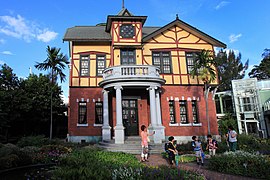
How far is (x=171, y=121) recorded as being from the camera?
1734cm

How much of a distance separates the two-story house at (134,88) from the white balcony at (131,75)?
710 mm

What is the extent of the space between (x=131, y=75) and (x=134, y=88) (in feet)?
6.51

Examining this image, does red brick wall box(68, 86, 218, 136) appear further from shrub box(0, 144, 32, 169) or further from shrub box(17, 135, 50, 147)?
shrub box(0, 144, 32, 169)

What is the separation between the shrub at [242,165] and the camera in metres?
7.18

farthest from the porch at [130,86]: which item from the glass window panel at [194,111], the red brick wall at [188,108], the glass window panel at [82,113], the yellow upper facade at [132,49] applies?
the glass window panel at [194,111]

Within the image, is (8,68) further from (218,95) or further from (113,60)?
(218,95)

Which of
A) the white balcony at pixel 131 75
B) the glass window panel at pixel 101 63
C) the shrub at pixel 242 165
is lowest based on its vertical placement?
the shrub at pixel 242 165

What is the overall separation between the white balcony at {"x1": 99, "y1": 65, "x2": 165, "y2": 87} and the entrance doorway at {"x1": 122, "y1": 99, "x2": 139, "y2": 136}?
294 centimetres

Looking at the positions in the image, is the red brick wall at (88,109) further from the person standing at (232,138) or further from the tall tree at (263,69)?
the tall tree at (263,69)

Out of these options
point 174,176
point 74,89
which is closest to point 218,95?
point 74,89

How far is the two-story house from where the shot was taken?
54.9ft

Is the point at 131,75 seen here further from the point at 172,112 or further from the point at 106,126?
the point at 172,112

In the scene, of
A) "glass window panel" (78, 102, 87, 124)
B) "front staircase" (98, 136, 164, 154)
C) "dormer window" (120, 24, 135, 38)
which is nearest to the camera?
"front staircase" (98, 136, 164, 154)

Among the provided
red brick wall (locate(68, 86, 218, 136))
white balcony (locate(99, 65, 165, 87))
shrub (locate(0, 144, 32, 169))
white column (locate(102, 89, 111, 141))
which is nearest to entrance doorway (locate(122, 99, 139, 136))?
red brick wall (locate(68, 86, 218, 136))
